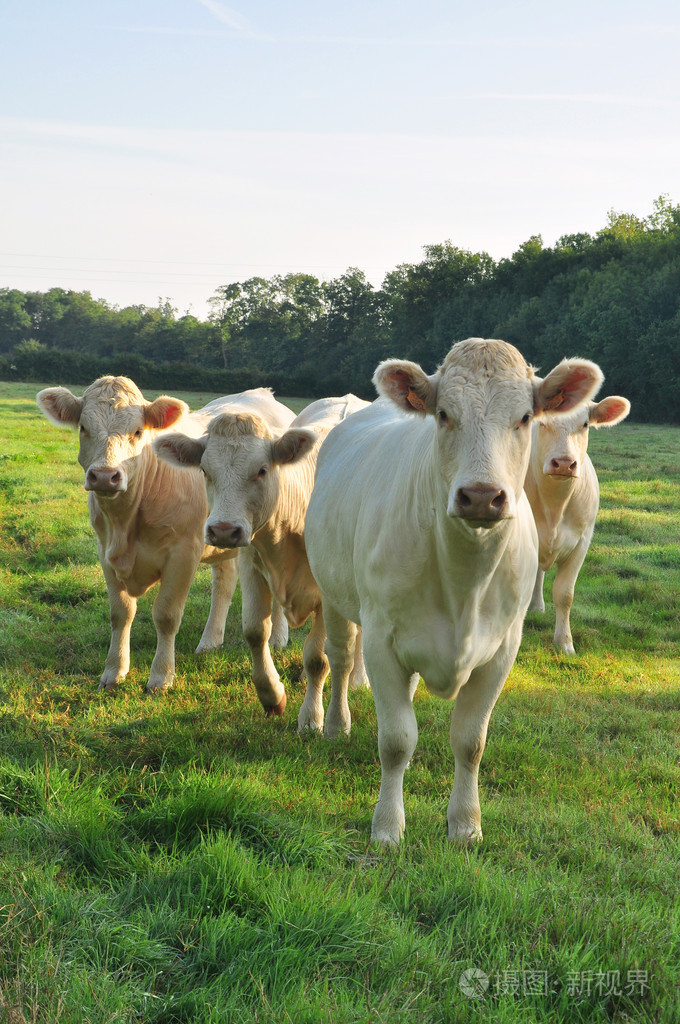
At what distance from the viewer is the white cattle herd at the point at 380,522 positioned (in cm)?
340

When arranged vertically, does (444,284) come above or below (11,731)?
above

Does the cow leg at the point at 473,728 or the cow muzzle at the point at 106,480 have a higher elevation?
the cow muzzle at the point at 106,480

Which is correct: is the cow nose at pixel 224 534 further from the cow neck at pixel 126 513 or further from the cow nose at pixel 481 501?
the cow nose at pixel 481 501

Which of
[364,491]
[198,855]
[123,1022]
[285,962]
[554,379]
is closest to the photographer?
[123,1022]

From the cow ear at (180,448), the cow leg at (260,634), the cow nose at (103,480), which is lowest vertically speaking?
the cow leg at (260,634)

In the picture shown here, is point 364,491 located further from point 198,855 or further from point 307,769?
point 198,855

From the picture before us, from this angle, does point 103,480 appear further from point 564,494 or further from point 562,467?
point 564,494

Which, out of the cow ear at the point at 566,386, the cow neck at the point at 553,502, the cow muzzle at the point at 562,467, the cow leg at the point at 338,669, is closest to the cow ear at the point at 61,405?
the cow leg at the point at 338,669

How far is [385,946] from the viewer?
104 inches

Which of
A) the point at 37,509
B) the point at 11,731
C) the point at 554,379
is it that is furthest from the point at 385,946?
the point at 37,509

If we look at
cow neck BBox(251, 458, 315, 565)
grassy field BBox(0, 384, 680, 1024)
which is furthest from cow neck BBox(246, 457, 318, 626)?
grassy field BBox(0, 384, 680, 1024)

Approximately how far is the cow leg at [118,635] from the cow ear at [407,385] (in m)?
3.33

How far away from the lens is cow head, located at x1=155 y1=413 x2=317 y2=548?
5160 mm

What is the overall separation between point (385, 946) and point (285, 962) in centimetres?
32
